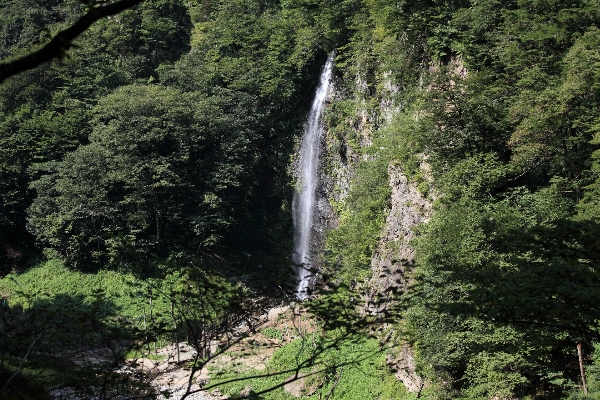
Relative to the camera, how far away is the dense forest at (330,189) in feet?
22.6

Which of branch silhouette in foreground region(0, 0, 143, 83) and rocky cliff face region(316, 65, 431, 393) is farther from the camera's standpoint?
rocky cliff face region(316, 65, 431, 393)

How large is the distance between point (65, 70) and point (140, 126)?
9.24 m

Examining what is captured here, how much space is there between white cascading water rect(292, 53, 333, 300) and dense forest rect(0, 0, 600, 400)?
670mm

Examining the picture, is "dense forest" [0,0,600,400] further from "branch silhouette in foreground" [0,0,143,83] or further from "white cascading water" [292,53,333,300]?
"white cascading water" [292,53,333,300]

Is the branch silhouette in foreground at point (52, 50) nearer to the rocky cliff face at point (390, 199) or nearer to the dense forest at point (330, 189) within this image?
the dense forest at point (330, 189)

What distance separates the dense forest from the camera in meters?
6.90

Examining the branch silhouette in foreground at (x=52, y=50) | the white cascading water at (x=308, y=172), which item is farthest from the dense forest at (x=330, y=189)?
the white cascading water at (x=308, y=172)

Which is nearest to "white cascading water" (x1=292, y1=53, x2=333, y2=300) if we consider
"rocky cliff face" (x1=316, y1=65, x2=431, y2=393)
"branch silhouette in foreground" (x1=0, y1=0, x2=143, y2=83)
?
"rocky cliff face" (x1=316, y1=65, x2=431, y2=393)

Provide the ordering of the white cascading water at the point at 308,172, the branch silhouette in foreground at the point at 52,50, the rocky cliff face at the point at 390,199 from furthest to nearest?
the white cascading water at the point at 308,172, the rocky cliff face at the point at 390,199, the branch silhouette in foreground at the point at 52,50

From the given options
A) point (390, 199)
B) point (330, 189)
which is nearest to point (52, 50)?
point (390, 199)

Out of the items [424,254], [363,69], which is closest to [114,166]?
[363,69]

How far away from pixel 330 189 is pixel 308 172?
194cm

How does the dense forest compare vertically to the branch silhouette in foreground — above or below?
below

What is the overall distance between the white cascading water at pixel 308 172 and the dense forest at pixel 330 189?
0.67 m
